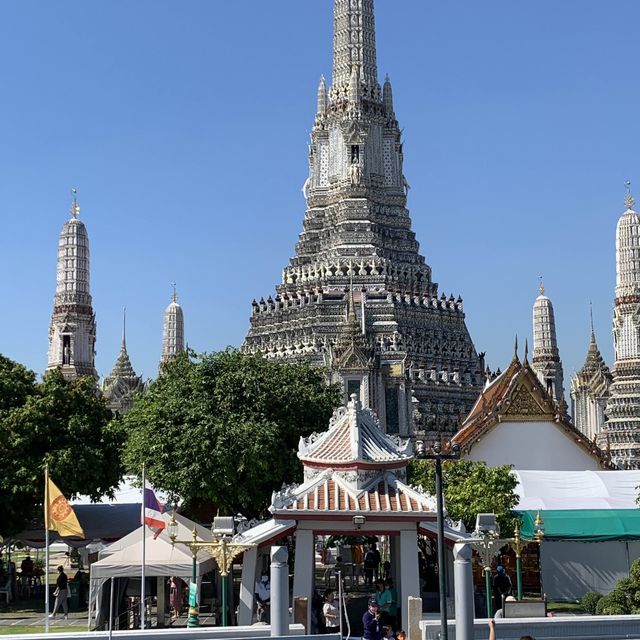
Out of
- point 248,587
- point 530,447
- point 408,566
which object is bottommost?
point 248,587

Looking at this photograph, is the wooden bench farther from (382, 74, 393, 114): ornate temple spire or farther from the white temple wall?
(382, 74, 393, 114): ornate temple spire

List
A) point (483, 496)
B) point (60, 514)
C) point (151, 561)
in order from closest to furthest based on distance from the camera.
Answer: point (60, 514), point (151, 561), point (483, 496)

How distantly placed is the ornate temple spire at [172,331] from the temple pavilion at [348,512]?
88771 mm

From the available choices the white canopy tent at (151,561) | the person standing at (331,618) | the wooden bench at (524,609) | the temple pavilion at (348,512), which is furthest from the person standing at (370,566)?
the person standing at (331,618)

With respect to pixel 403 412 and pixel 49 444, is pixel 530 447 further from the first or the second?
pixel 403 412

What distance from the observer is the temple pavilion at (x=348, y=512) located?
86.8ft

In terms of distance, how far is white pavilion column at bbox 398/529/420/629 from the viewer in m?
26.7

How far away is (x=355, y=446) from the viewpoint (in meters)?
27.9

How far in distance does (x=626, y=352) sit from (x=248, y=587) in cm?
6618

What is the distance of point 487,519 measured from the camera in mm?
27500

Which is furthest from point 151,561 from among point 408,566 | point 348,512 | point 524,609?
point 524,609

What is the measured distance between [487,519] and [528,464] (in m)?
22.3

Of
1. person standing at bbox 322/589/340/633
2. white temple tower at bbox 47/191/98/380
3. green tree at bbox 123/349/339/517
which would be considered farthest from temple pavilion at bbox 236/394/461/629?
white temple tower at bbox 47/191/98/380

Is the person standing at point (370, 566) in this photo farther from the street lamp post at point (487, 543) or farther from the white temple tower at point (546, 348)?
the white temple tower at point (546, 348)
